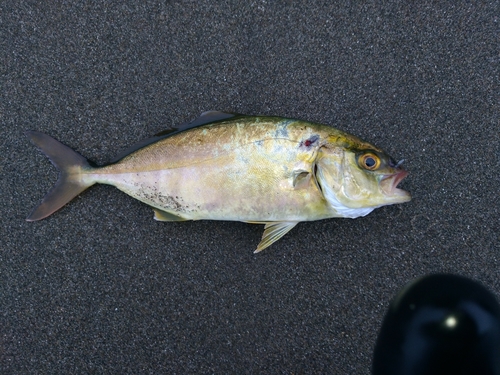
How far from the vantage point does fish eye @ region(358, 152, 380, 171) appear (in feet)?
6.39

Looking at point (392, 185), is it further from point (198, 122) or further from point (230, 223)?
point (198, 122)

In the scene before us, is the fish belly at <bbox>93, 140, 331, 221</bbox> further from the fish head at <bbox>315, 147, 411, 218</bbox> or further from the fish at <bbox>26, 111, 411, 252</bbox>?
the fish head at <bbox>315, 147, 411, 218</bbox>

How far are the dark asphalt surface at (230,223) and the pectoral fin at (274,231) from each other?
192 mm

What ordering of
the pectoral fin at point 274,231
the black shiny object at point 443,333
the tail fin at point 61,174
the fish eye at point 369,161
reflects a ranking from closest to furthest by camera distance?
the black shiny object at point 443,333 → the fish eye at point 369,161 → the pectoral fin at point 274,231 → the tail fin at point 61,174

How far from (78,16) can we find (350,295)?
2.68 meters

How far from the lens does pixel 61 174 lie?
2.32 m

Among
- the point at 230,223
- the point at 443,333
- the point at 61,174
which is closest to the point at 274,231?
the point at 230,223

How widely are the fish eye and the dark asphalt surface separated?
1.54 feet

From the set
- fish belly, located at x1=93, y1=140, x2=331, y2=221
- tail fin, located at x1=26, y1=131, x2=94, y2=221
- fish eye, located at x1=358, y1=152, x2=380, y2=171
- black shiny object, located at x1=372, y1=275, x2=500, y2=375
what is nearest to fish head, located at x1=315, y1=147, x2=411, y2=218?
fish eye, located at x1=358, y1=152, x2=380, y2=171

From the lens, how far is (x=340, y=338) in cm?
233

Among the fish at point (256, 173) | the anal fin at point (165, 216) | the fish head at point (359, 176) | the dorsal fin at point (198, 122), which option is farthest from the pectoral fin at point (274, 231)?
the dorsal fin at point (198, 122)

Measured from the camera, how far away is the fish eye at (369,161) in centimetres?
195

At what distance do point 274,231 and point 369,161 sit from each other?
70 centimetres

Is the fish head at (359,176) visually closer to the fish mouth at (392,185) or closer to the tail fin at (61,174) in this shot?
the fish mouth at (392,185)
